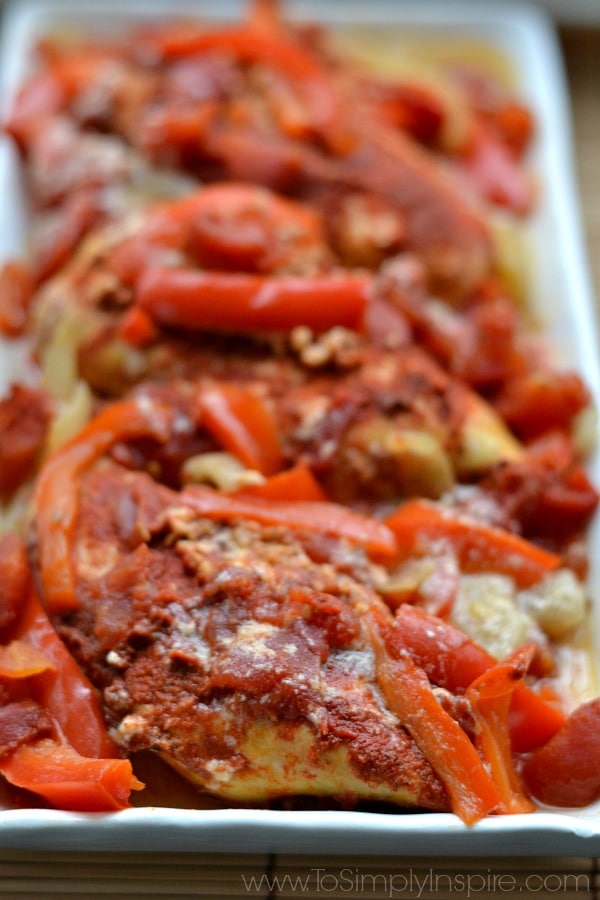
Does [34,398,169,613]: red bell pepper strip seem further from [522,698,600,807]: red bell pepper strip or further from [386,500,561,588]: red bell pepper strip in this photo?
[522,698,600,807]: red bell pepper strip

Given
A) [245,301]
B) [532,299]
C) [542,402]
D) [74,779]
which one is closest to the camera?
[74,779]

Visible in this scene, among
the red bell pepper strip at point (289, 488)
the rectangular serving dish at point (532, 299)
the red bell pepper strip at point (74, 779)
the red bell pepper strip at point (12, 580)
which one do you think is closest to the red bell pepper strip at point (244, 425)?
the red bell pepper strip at point (289, 488)

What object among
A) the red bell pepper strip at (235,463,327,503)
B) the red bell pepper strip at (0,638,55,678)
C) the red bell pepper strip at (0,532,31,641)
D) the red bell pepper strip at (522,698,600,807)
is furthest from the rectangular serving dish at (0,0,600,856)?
the red bell pepper strip at (235,463,327,503)

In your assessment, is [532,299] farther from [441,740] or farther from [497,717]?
[441,740]

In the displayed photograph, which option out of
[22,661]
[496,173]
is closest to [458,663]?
[22,661]

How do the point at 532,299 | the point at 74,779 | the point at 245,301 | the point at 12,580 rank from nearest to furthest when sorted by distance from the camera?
1. the point at 74,779
2. the point at 12,580
3. the point at 245,301
4. the point at 532,299

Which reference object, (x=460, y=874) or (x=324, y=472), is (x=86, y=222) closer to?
(x=324, y=472)
